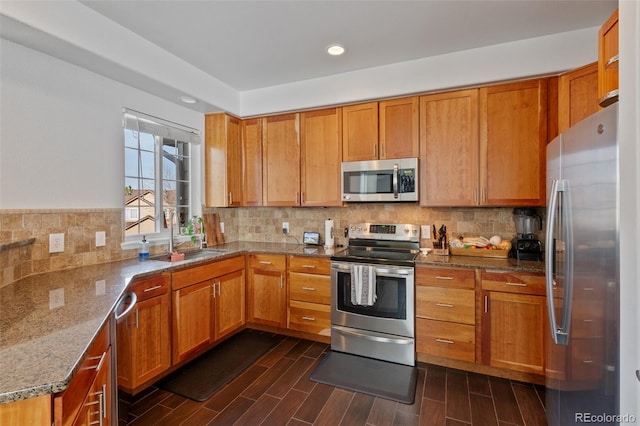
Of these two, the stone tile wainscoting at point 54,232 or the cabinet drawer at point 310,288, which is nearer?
the stone tile wainscoting at point 54,232

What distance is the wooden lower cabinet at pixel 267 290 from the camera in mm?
3072

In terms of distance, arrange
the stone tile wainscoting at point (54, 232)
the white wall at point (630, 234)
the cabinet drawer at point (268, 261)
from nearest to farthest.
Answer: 1. the white wall at point (630, 234)
2. the stone tile wainscoting at point (54, 232)
3. the cabinet drawer at point (268, 261)

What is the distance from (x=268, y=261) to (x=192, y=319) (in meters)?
0.89

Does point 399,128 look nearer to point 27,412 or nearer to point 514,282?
point 514,282

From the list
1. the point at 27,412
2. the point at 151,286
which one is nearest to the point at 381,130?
the point at 151,286

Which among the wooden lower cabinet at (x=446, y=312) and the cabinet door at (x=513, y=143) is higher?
the cabinet door at (x=513, y=143)

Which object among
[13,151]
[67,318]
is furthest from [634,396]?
[13,151]

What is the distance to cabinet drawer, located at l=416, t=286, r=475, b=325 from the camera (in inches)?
94.0

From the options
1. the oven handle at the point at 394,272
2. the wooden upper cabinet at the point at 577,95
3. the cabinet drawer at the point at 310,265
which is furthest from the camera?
the cabinet drawer at the point at 310,265

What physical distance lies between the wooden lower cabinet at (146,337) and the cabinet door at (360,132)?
2011mm

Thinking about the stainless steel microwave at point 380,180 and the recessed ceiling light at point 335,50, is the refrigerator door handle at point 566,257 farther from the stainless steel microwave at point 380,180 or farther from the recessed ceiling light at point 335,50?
the recessed ceiling light at point 335,50

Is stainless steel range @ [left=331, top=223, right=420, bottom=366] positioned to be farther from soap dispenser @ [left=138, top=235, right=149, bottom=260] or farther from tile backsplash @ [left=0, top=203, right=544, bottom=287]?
soap dispenser @ [left=138, top=235, right=149, bottom=260]

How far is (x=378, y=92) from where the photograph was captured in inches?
112

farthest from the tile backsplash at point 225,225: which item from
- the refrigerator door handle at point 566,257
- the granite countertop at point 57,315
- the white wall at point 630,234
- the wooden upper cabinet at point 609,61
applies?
the white wall at point 630,234
